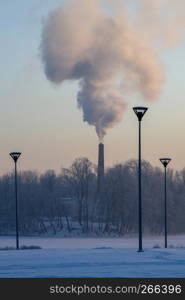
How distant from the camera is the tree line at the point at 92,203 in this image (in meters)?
85.8

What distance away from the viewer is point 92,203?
97.3m

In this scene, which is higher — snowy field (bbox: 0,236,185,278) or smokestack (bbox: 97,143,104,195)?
smokestack (bbox: 97,143,104,195)

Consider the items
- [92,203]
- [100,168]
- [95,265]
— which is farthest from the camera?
[92,203]

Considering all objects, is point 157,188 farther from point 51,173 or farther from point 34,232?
point 51,173

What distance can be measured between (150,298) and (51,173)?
103889 millimetres

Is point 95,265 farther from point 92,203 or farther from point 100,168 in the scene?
point 92,203

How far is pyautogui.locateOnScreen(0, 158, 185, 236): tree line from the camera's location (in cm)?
8581

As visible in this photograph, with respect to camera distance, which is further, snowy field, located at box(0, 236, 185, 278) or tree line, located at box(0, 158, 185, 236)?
tree line, located at box(0, 158, 185, 236)

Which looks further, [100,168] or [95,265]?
[100,168]

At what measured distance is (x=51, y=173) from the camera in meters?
117

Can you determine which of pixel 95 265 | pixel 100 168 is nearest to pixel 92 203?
pixel 100 168

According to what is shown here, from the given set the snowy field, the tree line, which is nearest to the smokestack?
the tree line

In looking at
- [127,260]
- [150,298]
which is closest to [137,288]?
[150,298]

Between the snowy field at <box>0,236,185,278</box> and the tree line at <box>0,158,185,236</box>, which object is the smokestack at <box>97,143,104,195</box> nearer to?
the tree line at <box>0,158,185,236</box>
